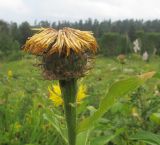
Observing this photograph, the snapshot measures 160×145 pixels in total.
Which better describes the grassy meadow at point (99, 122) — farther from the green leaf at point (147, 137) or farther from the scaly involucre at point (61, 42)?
the scaly involucre at point (61, 42)

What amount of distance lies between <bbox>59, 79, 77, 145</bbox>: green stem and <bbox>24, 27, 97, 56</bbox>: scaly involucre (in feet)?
0.40

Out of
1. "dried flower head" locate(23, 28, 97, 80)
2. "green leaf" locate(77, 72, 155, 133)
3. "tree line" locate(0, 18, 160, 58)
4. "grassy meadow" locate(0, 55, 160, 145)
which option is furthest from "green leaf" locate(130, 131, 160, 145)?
"tree line" locate(0, 18, 160, 58)

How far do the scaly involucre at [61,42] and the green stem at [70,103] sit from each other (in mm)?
122

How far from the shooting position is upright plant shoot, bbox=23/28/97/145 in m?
1.50

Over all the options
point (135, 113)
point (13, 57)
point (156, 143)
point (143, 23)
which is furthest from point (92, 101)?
point (143, 23)

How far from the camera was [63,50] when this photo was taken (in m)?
1.52

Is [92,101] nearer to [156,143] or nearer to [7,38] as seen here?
[156,143]

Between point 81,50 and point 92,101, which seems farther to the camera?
point 92,101

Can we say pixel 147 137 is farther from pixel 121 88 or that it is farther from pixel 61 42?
pixel 61 42

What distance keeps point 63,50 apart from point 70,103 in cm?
20

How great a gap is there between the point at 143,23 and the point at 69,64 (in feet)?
251

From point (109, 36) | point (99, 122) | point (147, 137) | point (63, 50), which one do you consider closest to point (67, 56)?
point (63, 50)

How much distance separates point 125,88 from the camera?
1.47m

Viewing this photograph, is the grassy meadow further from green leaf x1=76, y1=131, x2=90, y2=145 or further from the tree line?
the tree line
